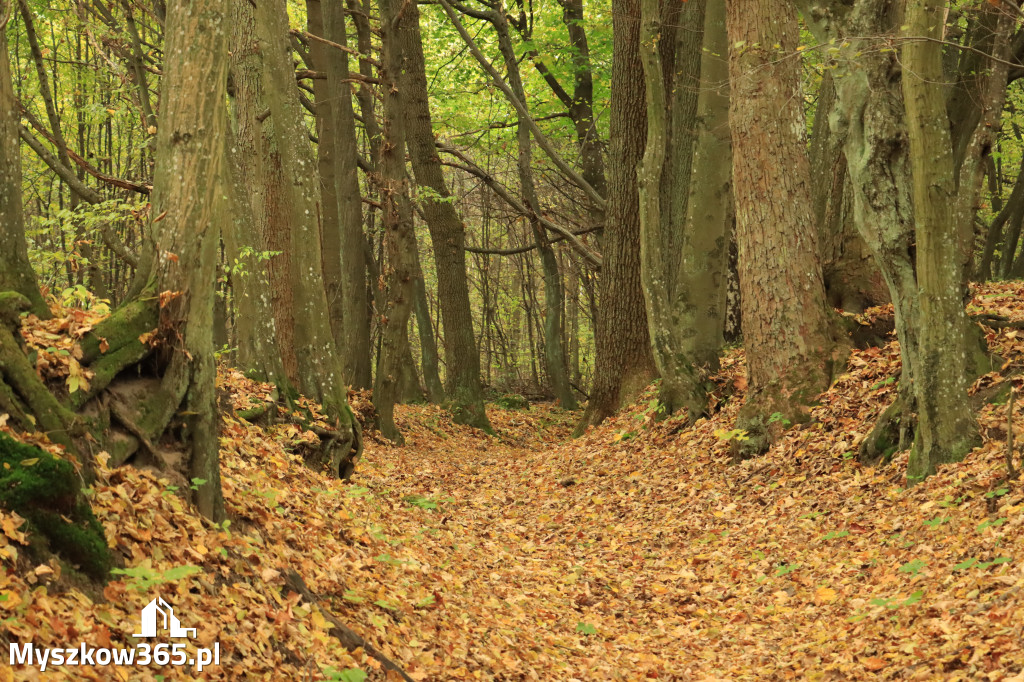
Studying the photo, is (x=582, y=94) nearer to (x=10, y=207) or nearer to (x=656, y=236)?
(x=656, y=236)

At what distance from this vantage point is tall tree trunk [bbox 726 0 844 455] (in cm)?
1051

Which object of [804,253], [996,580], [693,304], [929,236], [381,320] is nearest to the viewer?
[996,580]

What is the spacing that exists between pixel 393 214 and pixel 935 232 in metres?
8.91

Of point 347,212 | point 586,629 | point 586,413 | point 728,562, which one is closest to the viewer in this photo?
point 586,629

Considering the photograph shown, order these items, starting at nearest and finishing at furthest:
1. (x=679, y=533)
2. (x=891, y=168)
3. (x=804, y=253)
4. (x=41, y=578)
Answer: (x=41, y=578) < (x=891, y=168) < (x=679, y=533) < (x=804, y=253)

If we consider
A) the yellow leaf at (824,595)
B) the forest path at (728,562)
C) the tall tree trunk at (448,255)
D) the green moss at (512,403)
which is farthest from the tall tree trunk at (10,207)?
the green moss at (512,403)

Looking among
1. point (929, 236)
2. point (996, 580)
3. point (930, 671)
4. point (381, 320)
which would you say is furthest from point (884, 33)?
point (381, 320)

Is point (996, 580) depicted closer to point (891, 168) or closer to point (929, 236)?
point (929, 236)

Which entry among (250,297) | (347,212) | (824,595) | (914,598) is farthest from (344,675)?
(347,212)

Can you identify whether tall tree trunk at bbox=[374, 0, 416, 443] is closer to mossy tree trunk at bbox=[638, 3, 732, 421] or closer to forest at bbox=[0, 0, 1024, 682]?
forest at bbox=[0, 0, 1024, 682]

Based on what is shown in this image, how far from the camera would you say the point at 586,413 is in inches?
621

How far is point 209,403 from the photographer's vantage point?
5.92 meters

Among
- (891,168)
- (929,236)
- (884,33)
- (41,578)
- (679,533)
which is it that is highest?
(884,33)

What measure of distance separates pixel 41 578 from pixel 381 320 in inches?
442
